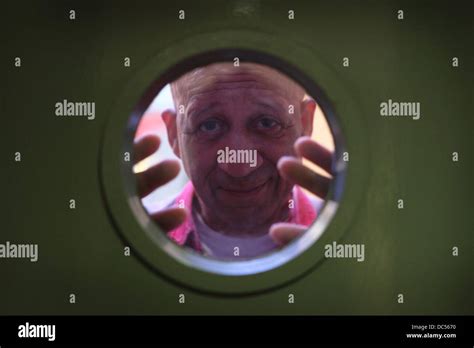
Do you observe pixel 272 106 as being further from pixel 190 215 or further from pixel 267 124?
pixel 190 215

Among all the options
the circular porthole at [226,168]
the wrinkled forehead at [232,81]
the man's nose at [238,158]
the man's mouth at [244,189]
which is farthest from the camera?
the man's mouth at [244,189]

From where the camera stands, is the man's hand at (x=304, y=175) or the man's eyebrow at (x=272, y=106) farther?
the man's eyebrow at (x=272, y=106)

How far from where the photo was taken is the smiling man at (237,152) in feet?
6.90

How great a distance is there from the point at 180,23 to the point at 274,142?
1.82 ft

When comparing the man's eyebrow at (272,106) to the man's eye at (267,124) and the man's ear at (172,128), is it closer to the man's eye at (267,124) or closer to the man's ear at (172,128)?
the man's eye at (267,124)

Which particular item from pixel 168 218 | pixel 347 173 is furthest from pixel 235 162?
pixel 347 173

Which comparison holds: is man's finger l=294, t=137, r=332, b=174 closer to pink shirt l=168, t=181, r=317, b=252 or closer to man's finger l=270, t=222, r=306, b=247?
man's finger l=270, t=222, r=306, b=247

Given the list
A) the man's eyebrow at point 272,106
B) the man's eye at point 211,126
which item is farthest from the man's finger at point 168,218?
the man's eyebrow at point 272,106

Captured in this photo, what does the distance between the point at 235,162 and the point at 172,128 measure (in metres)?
0.29

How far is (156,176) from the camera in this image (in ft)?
6.38
